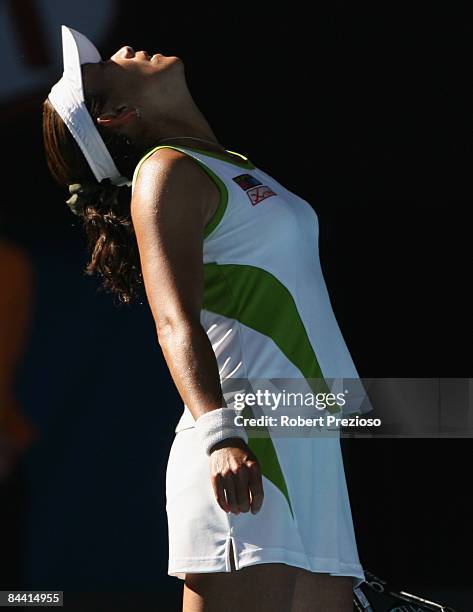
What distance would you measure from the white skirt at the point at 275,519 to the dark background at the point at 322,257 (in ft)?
6.31

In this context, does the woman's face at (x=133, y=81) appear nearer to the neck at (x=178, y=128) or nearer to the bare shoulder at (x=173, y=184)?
the neck at (x=178, y=128)

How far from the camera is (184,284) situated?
6.20 feet

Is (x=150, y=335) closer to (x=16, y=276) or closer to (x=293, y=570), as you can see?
(x=16, y=276)

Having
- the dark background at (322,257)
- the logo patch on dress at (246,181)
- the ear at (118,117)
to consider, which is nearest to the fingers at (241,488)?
the logo patch on dress at (246,181)

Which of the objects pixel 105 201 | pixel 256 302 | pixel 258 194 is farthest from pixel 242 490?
pixel 105 201

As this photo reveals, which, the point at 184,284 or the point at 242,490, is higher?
the point at 184,284

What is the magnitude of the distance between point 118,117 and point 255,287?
47 cm

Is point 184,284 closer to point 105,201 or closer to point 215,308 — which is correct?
point 215,308

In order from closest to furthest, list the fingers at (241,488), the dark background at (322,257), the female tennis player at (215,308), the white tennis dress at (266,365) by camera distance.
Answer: the fingers at (241,488) → the female tennis player at (215,308) → the white tennis dress at (266,365) → the dark background at (322,257)

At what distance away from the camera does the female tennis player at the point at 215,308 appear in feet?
6.14

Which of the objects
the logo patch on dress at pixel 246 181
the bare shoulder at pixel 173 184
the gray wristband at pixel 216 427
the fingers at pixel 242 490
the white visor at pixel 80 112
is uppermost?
the white visor at pixel 80 112

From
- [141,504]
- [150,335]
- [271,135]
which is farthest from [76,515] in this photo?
[271,135]

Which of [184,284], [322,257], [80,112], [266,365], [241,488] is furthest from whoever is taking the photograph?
[322,257]

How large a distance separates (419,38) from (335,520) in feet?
7.34
